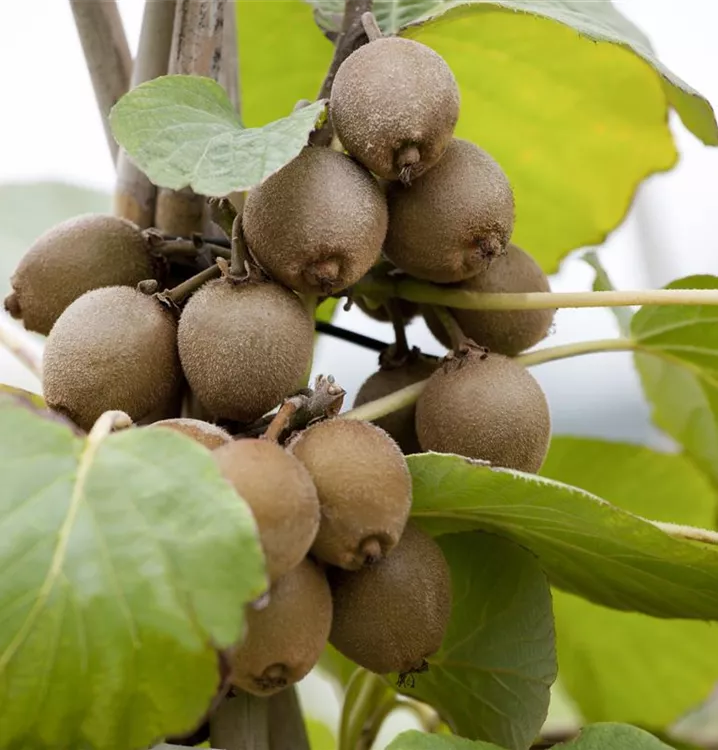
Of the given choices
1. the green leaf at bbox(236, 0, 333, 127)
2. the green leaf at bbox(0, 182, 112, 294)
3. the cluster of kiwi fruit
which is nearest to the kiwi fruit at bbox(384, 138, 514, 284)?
the cluster of kiwi fruit

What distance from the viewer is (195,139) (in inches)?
15.4

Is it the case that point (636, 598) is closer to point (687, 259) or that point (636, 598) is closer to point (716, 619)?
point (716, 619)

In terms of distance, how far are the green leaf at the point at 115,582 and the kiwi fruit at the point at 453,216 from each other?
0.53 feet

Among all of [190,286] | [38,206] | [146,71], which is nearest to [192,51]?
[146,71]

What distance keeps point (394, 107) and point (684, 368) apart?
0.95ft

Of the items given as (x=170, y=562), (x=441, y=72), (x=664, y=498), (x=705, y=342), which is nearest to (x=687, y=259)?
(x=664, y=498)

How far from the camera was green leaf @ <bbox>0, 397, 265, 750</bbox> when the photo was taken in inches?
11.6

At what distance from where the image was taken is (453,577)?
1.54ft

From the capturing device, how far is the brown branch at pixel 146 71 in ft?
1.68

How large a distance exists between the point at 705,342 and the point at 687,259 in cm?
203

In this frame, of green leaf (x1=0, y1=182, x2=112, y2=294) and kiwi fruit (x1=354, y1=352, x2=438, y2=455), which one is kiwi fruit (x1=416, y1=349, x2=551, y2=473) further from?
green leaf (x1=0, y1=182, x2=112, y2=294)

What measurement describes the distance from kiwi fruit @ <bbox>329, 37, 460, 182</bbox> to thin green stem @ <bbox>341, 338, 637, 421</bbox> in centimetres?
10

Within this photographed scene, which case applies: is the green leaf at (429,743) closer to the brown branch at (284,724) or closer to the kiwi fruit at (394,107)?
the brown branch at (284,724)

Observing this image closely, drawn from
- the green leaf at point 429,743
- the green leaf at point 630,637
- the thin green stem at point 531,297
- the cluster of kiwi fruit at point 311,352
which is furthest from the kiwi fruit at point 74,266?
the green leaf at point 630,637
